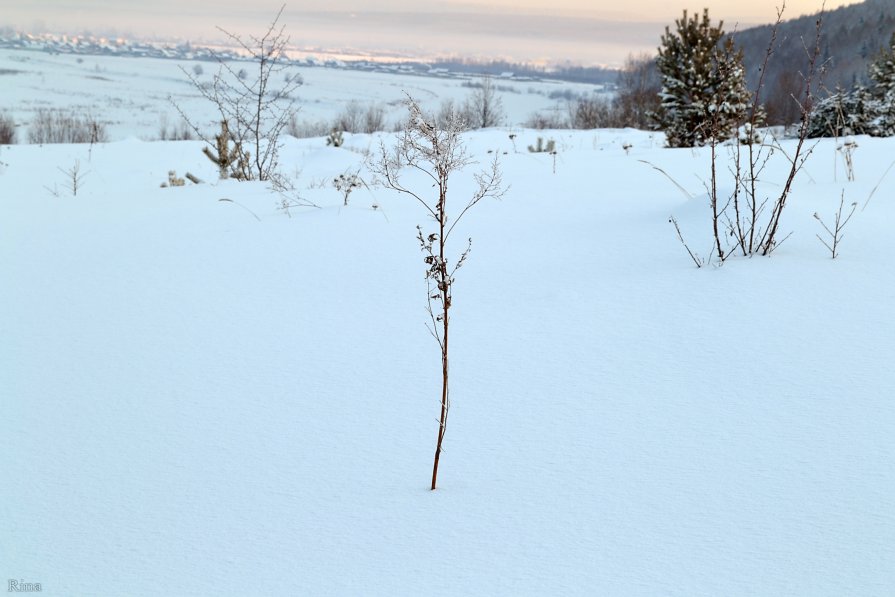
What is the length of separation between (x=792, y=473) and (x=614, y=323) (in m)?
0.91

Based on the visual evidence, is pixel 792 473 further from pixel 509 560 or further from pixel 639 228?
pixel 639 228

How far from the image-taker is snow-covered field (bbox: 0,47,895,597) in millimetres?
1224

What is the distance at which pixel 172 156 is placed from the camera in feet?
37.0

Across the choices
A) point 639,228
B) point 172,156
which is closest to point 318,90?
point 172,156

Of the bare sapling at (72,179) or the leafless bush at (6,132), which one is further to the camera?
the leafless bush at (6,132)

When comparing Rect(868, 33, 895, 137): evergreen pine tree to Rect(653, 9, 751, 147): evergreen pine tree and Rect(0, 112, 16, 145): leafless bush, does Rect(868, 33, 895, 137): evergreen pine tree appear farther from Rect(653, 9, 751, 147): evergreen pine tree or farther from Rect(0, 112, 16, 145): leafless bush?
Rect(0, 112, 16, 145): leafless bush

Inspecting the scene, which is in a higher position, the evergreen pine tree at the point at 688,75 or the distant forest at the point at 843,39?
the distant forest at the point at 843,39

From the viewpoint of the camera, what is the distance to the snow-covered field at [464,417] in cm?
122

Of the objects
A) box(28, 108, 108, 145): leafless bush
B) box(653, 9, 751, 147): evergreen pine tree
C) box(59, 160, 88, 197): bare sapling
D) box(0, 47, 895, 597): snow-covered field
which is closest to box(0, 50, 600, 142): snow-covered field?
box(28, 108, 108, 145): leafless bush

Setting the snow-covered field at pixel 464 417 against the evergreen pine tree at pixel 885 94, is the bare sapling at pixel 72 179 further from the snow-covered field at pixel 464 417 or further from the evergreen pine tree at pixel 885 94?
the evergreen pine tree at pixel 885 94

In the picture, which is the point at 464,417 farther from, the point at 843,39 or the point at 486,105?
the point at 843,39

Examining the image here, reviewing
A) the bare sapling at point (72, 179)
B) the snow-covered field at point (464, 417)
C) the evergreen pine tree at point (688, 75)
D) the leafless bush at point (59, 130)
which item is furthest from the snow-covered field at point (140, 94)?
the snow-covered field at point (464, 417)

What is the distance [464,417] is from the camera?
176 centimetres

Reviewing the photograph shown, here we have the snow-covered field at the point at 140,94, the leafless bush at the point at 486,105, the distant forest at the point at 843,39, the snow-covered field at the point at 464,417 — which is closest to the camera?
the snow-covered field at the point at 464,417
